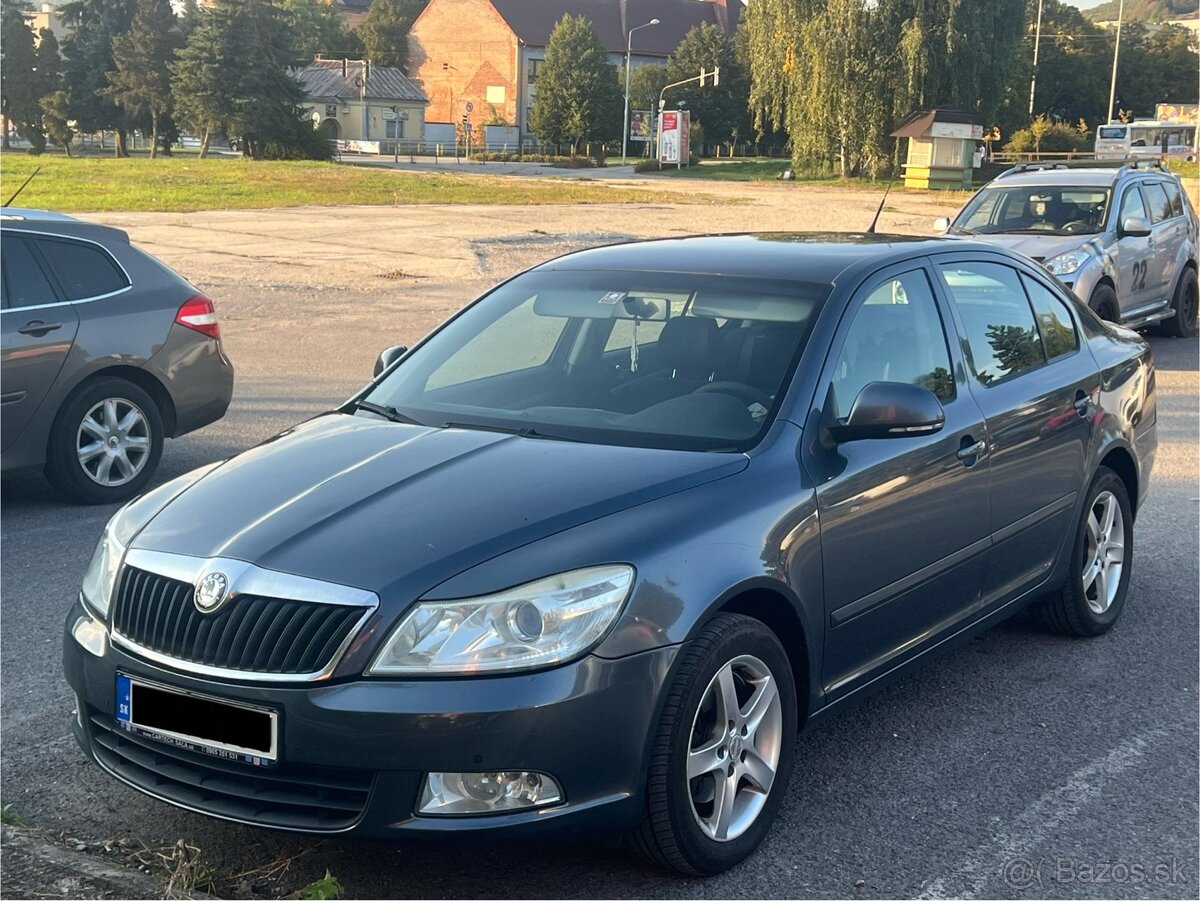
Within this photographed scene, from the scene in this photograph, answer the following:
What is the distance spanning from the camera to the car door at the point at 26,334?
734 centimetres

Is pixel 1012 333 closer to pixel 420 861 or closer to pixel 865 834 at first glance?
pixel 865 834

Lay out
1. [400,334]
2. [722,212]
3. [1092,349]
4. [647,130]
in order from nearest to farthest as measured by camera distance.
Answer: [1092,349]
[400,334]
[722,212]
[647,130]

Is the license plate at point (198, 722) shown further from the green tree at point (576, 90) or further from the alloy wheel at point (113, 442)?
the green tree at point (576, 90)

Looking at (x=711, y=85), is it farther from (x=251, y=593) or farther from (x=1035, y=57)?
(x=251, y=593)

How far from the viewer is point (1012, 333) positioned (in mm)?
5270

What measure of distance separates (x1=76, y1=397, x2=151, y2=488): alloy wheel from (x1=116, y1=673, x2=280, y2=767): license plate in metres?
4.68

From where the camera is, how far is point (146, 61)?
78.1 m

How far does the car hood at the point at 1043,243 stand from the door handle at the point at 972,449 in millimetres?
8596

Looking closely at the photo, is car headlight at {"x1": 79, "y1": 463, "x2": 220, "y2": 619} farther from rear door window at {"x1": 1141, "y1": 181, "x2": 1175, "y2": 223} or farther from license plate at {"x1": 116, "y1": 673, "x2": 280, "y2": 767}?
rear door window at {"x1": 1141, "y1": 181, "x2": 1175, "y2": 223}

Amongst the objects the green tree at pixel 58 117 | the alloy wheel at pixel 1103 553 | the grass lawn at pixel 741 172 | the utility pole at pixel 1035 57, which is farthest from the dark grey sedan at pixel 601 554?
the green tree at pixel 58 117

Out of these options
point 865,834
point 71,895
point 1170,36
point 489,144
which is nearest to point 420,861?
point 71,895

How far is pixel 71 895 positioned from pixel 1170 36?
4807 inches

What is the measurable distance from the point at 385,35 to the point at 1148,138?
65.3 metres

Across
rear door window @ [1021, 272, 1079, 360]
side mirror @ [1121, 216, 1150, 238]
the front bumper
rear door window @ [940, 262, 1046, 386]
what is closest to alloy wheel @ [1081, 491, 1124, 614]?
rear door window @ [1021, 272, 1079, 360]
